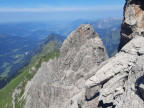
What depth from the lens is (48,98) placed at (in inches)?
3529

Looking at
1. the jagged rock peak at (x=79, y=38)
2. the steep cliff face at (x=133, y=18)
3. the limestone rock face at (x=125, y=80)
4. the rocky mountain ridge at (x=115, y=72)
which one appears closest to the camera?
the limestone rock face at (x=125, y=80)

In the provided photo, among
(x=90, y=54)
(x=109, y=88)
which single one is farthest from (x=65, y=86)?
(x=109, y=88)

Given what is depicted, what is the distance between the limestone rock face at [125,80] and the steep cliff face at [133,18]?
143 inches

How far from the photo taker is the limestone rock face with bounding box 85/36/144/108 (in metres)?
28.5

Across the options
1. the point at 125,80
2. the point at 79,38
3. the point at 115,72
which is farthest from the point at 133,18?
the point at 79,38

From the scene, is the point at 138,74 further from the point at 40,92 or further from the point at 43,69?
the point at 43,69

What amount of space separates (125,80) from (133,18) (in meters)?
16.1

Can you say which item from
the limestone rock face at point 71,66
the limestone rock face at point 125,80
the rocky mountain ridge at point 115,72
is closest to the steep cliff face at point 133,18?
the rocky mountain ridge at point 115,72

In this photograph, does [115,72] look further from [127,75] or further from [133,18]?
[133,18]

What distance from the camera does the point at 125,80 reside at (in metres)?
33.9

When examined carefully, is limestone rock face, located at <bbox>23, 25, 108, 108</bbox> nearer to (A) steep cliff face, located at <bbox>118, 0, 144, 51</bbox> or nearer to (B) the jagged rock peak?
(B) the jagged rock peak

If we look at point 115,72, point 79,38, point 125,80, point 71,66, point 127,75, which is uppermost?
point 115,72

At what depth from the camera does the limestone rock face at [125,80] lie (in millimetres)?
28500

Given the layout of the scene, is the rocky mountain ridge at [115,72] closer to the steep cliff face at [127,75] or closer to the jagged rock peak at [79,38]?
the steep cliff face at [127,75]
